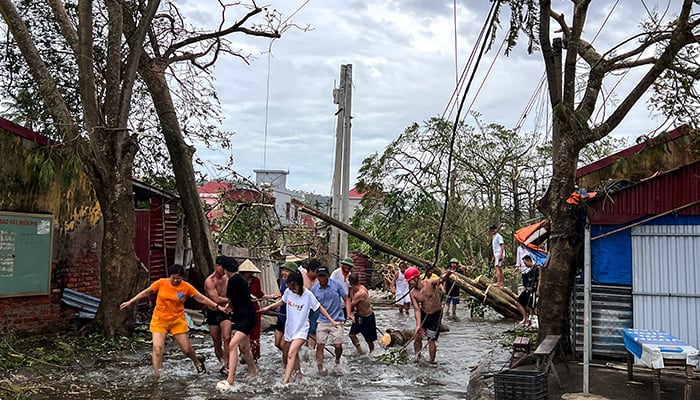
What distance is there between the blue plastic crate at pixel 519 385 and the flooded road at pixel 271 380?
204 centimetres

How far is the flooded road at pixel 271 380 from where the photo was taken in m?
9.02

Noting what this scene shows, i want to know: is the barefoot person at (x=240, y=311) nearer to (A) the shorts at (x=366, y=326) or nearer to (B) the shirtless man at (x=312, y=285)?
(B) the shirtless man at (x=312, y=285)

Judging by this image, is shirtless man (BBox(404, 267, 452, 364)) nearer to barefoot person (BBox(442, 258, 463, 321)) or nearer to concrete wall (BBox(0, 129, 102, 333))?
barefoot person (BBox(442, 258, 463, 321))

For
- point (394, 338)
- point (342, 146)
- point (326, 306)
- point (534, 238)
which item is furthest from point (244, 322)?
point (342, 146)

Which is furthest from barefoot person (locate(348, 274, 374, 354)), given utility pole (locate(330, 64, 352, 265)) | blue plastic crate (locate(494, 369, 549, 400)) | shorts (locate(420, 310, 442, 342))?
utility pole (locate(330, 64, 352, 265))

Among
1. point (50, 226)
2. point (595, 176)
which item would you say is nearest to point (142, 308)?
point (50, 226)

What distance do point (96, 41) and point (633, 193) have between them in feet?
35.8

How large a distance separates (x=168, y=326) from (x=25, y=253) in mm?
3970

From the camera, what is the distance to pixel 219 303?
1013cm

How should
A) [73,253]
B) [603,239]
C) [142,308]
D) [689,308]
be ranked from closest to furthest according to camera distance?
[689,308] < [603,239] < [73,253] < [142,308]

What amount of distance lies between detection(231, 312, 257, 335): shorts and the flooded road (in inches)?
30.9

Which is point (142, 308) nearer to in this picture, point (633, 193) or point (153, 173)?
point (153, 173)

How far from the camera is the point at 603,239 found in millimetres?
9891

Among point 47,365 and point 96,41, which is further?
point 96,41
